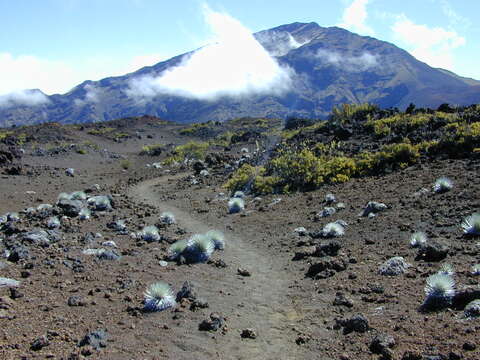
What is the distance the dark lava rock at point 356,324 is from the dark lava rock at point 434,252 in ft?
6.71

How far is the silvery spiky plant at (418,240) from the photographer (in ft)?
22.2

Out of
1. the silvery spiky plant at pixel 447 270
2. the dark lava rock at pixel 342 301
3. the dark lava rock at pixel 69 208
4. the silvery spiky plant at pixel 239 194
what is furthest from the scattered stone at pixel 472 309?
Answer: the silvery spiky plant at pixel 239 194

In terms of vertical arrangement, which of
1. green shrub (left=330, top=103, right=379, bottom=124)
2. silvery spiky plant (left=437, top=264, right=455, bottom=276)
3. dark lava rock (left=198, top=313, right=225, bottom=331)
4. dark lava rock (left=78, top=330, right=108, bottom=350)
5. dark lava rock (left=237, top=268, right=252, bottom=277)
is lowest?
dark lava rock (left=237, top=268, right=252, bottom=277)

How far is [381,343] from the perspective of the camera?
165 inches

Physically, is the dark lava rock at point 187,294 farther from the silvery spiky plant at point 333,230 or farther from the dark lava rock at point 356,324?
the silvery spiky plant at point 333,230

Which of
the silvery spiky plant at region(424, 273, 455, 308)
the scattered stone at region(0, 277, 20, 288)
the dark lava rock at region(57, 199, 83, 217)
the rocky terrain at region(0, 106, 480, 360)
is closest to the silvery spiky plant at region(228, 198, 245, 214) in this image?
the rocky terrain at region(0, 106, 480, 360)

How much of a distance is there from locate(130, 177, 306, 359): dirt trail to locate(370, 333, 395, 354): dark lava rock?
31.1 inches

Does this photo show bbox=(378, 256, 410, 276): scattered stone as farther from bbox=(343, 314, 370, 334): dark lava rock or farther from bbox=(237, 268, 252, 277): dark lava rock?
bbox=(237, 268, 252, 277): dark lava rock

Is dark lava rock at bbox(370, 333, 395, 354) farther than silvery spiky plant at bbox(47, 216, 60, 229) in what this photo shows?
No

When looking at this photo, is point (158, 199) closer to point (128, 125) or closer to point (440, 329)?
point (440, 329)

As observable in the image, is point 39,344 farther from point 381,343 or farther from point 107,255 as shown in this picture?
point 381,343

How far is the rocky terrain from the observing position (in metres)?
4.48

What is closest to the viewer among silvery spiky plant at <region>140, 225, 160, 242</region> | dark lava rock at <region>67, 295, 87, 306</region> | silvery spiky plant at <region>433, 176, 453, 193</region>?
dark lava rock at <region>67, 295, 87, 306</region>

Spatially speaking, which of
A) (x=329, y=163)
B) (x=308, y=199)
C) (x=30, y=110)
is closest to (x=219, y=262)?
(x=308, y=199)
